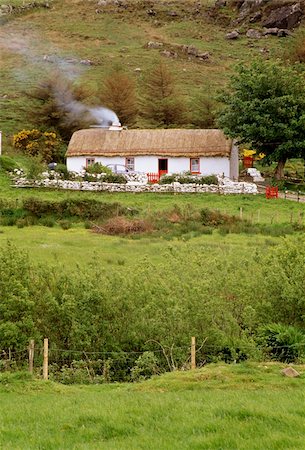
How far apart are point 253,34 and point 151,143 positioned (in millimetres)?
71242

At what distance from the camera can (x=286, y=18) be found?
11694 centimetres

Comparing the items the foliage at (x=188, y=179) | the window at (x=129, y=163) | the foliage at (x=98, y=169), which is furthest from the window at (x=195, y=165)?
the foliage at (x=98, y=169)

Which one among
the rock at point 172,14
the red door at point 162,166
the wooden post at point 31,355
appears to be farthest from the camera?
the rock at point 172,14

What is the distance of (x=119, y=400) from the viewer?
1227 cm

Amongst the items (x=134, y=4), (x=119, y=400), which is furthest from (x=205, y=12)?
(x=119, y=400)

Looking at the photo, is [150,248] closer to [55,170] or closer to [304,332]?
[304,332]

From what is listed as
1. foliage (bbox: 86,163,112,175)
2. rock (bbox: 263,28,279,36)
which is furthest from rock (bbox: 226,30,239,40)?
foliage (bbox: 86,163,112,175)

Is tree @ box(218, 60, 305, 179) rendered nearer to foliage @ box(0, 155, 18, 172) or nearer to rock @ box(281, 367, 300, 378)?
foliage @ box(0, 155, 18, 172)

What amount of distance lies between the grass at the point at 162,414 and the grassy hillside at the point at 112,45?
55.3 metres

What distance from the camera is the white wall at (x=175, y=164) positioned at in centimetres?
4850

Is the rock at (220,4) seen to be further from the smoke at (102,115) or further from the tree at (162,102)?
the smoke at (102,115)

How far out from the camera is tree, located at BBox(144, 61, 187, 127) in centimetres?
6694

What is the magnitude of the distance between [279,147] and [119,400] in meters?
34.5

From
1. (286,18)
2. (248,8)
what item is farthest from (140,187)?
(248,8)
